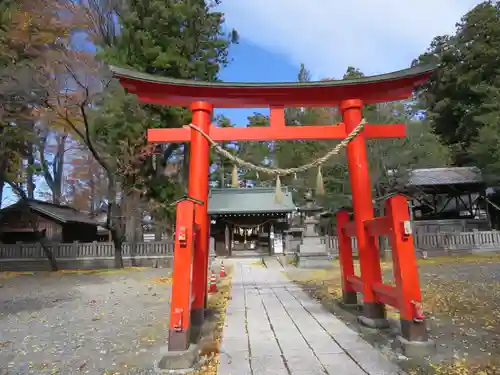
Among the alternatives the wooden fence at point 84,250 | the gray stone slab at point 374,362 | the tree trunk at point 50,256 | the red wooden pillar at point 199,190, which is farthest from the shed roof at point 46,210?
the gray stone slab at point 374,362

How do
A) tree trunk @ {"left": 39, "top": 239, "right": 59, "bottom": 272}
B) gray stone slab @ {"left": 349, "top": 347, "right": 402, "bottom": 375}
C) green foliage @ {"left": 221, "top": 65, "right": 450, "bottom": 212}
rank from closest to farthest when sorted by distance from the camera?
gray stone slab @ {"left": 349, "top": 347, "right": 402, "bottom": 375} < green foliage @ {"left": 221, "top": 65, "right": 450, "bottom": 212} < tree trunk @ {"left": 39, "top": 239, "right": 59, "bottom": 272}

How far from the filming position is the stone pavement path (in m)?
3.95

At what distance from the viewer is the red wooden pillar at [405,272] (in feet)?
14.7

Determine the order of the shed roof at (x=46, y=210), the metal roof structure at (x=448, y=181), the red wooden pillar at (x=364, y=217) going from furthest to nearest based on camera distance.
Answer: the metal roof structure at (x=448, y=181)
the shed roof at (x=46, y=210)
the red wooden pillar at (x=364, y=217)

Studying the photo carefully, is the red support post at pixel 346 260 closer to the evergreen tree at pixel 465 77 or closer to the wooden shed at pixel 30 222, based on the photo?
the wooden shed at pixel 30 222

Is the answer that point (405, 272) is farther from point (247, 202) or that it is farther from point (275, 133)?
point (247, 202)

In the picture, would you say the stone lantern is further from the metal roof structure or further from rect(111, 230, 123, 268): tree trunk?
rect(111, 230, 123, 268): tree trunk

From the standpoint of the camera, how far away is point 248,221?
81.7 feet

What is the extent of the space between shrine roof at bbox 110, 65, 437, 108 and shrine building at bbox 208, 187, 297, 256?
683 inches

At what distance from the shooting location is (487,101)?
21250mm

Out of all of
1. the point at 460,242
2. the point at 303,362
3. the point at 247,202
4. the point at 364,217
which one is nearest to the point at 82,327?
the point at 303,362

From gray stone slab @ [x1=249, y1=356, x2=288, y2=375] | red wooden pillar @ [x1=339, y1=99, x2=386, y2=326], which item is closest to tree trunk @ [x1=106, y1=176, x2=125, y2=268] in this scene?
red wooden pillar @ [x1=339, y1=99, x2=386, y2=326]

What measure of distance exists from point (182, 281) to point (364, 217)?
10.7ft

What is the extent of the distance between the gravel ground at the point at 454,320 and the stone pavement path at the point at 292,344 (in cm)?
37
